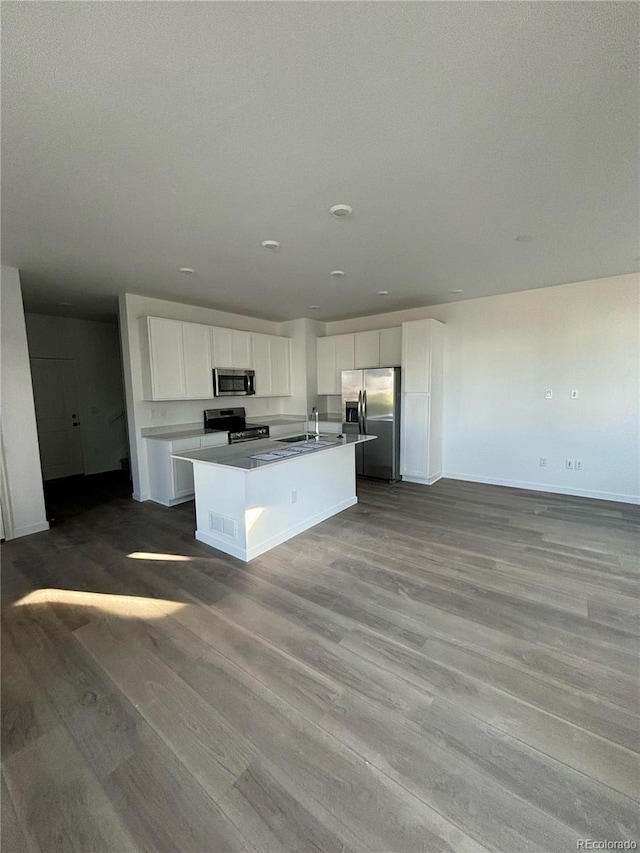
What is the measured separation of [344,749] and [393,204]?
10.0ft

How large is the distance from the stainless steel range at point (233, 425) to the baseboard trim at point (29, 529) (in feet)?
6.98

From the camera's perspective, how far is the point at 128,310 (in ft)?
14.6

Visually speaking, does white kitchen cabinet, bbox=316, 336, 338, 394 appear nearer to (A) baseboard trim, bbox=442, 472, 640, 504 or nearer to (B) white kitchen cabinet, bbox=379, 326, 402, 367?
(B) white kitchen cabinet, bbox=379, 326, 402, 367

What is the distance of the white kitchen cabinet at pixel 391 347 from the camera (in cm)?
552

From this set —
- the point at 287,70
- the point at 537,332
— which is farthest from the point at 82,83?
the point at 537,332

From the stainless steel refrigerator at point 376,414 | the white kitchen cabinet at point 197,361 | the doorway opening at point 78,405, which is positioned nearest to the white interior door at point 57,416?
the doorway opening at point 78,405

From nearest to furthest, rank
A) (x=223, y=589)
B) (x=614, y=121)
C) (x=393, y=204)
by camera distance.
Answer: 1. (x=614, y=121)
2. (x=393, y=204)
3. (x=223, y=589)

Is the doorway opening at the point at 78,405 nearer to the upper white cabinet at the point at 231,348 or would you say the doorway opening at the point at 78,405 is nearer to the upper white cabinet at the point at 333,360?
the upper white cabinet at the point at 231,348

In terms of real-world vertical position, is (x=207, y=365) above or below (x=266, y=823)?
above

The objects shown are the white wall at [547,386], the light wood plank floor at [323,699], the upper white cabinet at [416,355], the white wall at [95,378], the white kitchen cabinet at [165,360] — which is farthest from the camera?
the white wall at [95,378]

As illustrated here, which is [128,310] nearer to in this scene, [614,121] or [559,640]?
[614,121]

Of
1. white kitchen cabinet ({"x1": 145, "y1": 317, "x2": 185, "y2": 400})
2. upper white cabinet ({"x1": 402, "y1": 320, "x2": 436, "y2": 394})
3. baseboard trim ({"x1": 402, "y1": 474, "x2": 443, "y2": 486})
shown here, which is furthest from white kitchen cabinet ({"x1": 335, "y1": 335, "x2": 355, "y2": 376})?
white kitchen cabinet ({"x1": 145, "y1": 317, "x2": 185, "y2": 400})

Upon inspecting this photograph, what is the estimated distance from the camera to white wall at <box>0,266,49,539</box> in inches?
136

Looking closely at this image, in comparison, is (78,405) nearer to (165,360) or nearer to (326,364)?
(165,360)
